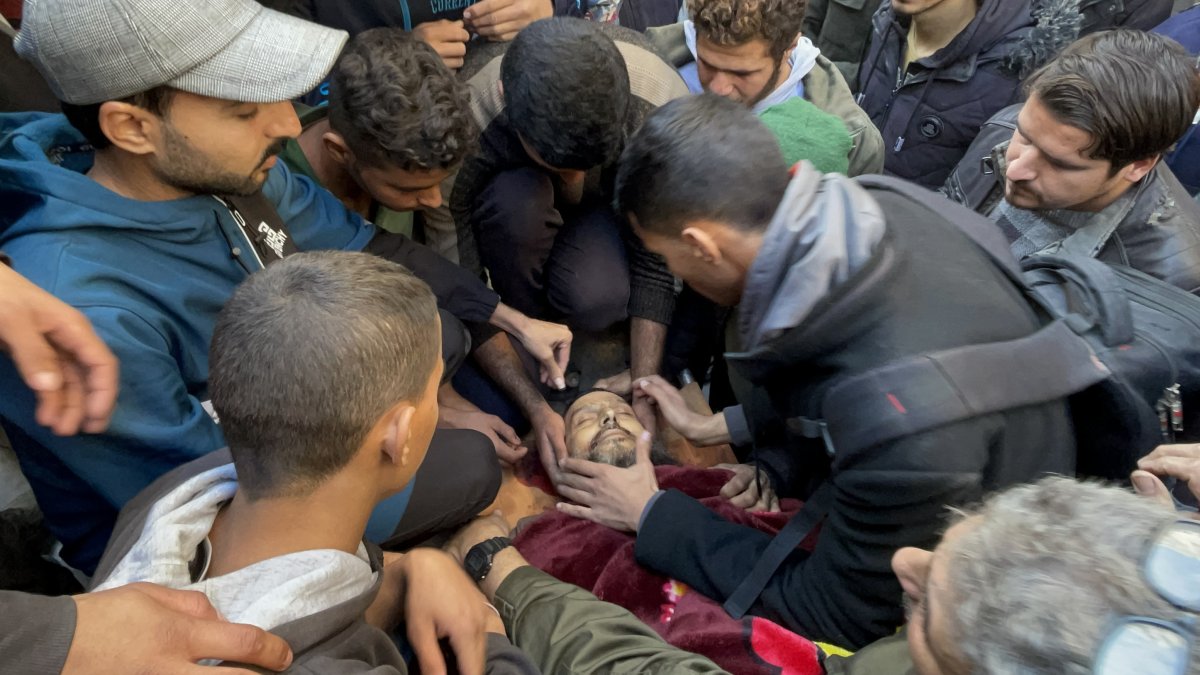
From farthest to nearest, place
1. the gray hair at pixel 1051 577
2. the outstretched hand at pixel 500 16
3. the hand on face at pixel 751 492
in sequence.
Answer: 1. the outstretched hand at pixel 500 16
2. the hand on face at pixel 751 492
3. the gray hair at pixel 1051 577

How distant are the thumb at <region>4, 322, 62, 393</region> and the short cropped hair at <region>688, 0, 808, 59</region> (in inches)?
84.4

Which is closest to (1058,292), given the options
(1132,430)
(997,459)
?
(1132,430)

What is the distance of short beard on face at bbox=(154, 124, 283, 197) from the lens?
1.75 m

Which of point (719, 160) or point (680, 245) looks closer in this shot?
point (719, 160)

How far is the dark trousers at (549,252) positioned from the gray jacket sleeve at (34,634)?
6.15 feet

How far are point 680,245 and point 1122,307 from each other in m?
1.00

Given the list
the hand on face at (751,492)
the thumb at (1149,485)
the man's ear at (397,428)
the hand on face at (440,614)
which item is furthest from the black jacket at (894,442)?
the man's ear at (397,428)

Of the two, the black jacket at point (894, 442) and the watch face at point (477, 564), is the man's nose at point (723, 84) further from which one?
the watch face at point (477, 564)

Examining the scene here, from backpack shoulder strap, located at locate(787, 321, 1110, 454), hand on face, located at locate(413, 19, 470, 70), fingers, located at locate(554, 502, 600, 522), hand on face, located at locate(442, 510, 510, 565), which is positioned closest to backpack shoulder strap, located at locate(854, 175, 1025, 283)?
backpack shoulder strap, located at locate(787, 321, 1110, 454)

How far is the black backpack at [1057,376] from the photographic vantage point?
1436 millimetres

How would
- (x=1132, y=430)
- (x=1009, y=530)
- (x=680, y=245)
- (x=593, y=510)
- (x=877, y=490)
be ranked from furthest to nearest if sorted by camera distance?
(x=593, y=510), (x=680, y=245), (x=1132, y=430), (x=877, y=490), (x=1009, y=530)

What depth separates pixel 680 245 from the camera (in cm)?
185

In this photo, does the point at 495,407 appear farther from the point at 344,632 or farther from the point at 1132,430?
the point at 1132,430

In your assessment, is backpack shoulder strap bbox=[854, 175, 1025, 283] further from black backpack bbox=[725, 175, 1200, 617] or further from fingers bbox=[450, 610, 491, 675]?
fingers bbox=[450, 610, 491, 675]
